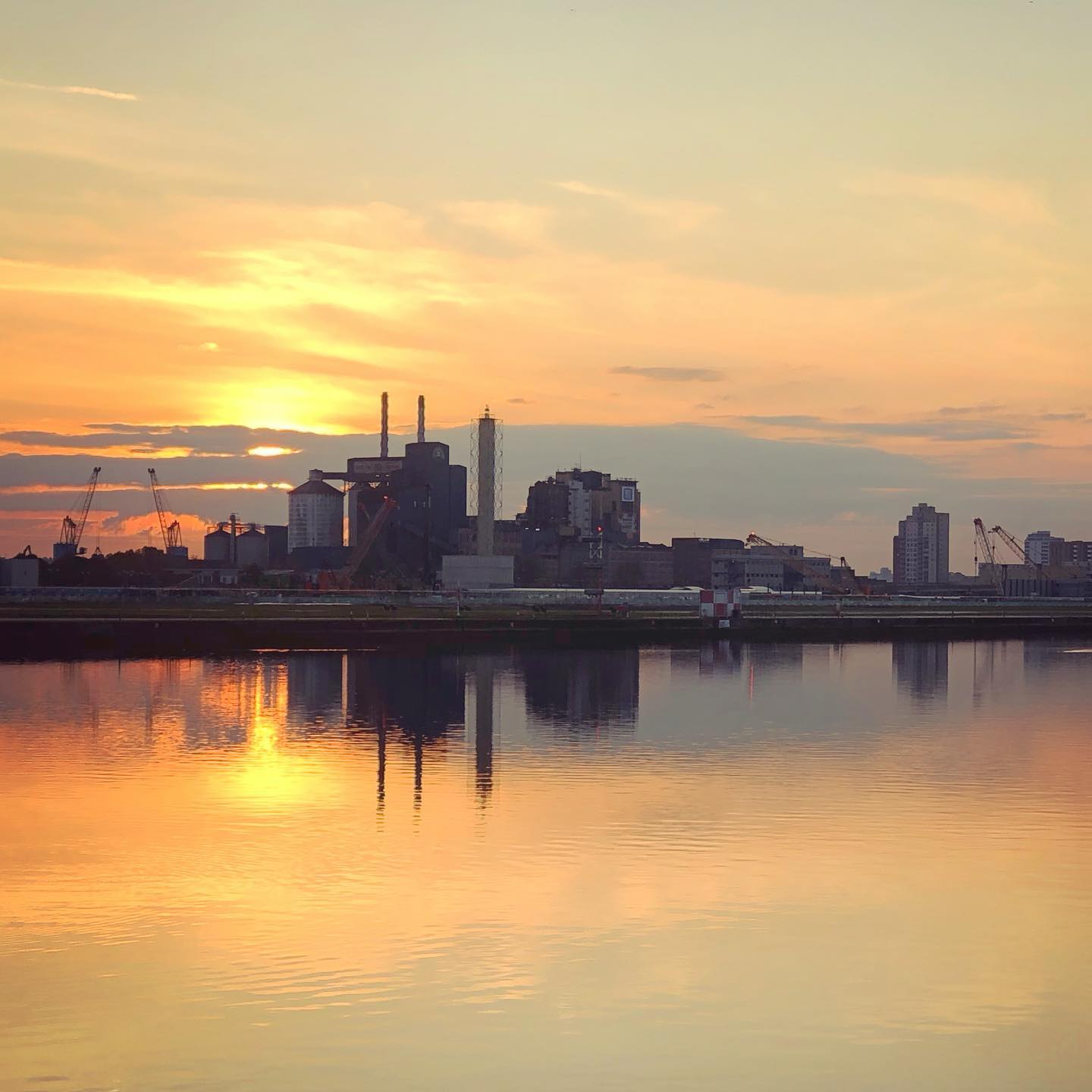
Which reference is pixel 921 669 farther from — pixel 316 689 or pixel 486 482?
pixel 486 482

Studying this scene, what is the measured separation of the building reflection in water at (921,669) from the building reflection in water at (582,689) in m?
10.7

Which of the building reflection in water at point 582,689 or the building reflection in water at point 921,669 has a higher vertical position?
the building reflection in water at point 582,689

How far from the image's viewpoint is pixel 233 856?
2075cm

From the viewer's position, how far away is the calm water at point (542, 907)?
491 inches

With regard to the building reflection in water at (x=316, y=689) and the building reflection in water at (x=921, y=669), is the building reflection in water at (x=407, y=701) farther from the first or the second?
the building reflection in water at (x=921, y=669)

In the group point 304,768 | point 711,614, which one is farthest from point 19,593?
point 304,768

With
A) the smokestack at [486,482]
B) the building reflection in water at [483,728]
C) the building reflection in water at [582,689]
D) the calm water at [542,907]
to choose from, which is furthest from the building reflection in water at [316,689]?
the smokestack at [486,482]

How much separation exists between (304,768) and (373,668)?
28.2 m

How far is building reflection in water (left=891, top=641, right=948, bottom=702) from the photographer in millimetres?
51469

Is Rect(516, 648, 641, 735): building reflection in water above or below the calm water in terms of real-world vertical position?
above

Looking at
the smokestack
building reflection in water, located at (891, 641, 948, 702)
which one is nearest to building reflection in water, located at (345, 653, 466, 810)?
building reflection in water, located at (891, 641, 948, 702)

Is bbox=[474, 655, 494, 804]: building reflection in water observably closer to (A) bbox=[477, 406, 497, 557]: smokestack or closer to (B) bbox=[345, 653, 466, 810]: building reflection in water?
(B) bbox=[345, 653, 466, 810]: building reflection in water

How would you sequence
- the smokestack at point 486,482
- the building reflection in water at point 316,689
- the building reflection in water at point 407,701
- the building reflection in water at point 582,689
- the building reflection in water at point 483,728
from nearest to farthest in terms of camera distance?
the building reflection in water at point 483,728
the building reflection in water at point 407,701
the building reflection in water at point 316,689
the building reflection in water at point 582,689
the smokestack at point 486,482

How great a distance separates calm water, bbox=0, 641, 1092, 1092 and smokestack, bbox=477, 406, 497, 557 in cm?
15087
